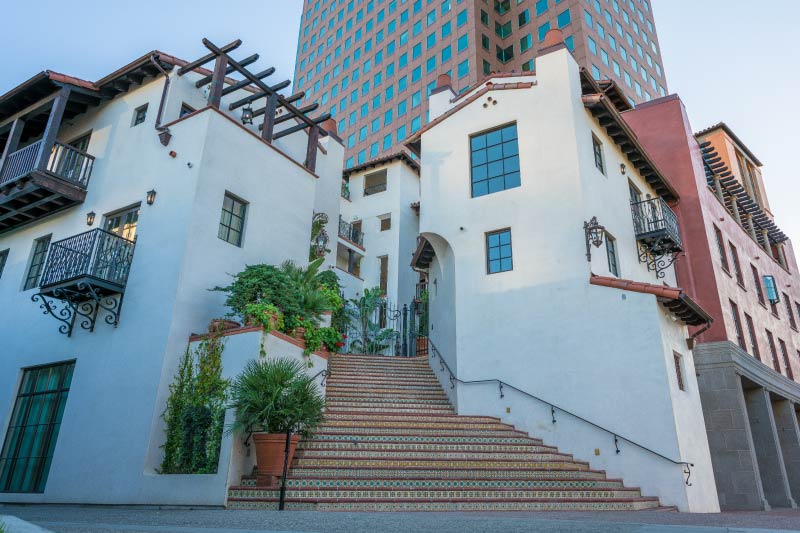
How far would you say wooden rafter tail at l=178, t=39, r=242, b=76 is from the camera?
13.1m

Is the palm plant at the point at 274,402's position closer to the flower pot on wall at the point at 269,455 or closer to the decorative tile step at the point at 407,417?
the flower pot on wall at the point at 269,455

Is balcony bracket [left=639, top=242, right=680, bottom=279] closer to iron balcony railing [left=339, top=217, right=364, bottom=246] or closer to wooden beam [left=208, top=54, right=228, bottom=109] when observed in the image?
wooden beam [left=208, top=54, right=228, bottom=109]

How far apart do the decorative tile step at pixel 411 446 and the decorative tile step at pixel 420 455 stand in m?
0.08

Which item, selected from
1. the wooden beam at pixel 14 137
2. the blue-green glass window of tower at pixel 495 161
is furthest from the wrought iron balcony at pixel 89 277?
the blue-green glass window of tower at pixel 495 161

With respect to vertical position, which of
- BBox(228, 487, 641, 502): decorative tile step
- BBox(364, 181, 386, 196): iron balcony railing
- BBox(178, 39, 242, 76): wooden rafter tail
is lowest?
BBox(228, 487, 641, 502): decorative tile step

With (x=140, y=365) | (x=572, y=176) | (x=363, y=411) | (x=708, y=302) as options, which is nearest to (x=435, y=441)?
(x=363, y=411)

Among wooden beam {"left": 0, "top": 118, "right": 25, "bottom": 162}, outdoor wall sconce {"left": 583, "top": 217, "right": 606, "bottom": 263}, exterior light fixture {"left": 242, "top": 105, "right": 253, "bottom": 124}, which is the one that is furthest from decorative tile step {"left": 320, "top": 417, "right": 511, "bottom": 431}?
wooden beam {"left": 0, "top": 118, "right": 25, "bottom": 162}

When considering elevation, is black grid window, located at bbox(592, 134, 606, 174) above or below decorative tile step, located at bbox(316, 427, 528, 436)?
above

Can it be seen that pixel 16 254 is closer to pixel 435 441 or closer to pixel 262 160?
pixel 262 160

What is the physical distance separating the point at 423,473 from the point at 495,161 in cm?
872

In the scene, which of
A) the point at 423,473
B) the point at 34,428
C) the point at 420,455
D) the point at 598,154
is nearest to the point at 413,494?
the point at 423,473

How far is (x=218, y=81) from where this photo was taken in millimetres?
13055

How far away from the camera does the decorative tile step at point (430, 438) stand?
9.76 m

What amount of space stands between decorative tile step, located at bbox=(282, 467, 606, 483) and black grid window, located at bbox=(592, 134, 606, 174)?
8.23 metres
